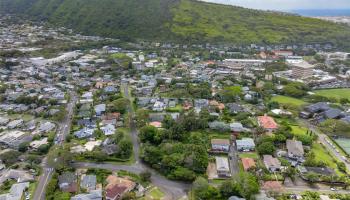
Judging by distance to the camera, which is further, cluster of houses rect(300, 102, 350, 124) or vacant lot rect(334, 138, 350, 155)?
cluster of houses rect(300, 102, 350, 124)

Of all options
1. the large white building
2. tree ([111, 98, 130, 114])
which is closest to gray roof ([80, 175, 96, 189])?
tree ([111, 98, 130, 114])

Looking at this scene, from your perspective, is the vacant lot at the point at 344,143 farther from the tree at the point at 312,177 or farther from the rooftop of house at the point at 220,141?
the rooftop of house at the point at 220,141

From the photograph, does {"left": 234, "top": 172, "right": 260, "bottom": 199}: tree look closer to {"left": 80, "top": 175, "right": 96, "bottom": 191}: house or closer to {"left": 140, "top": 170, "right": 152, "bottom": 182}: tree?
{"left": 140, "top": 170, "right": 152, "bottom": 182}: tree

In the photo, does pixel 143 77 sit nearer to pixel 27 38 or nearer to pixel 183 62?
pixel 183 62

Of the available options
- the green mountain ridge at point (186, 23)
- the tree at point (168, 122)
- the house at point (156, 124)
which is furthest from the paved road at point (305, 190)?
the green mountain ridge at point (186, 23)

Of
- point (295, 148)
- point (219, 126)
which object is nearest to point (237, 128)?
point (219, 126)

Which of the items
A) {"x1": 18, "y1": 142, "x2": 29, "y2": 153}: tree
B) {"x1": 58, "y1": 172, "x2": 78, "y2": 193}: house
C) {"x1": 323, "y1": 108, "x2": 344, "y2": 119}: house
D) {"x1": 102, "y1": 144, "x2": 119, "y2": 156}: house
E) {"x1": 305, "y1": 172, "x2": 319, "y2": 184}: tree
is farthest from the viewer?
{"x1": 323, "y1": 108, "x2": 344, "y2": 119}: house
